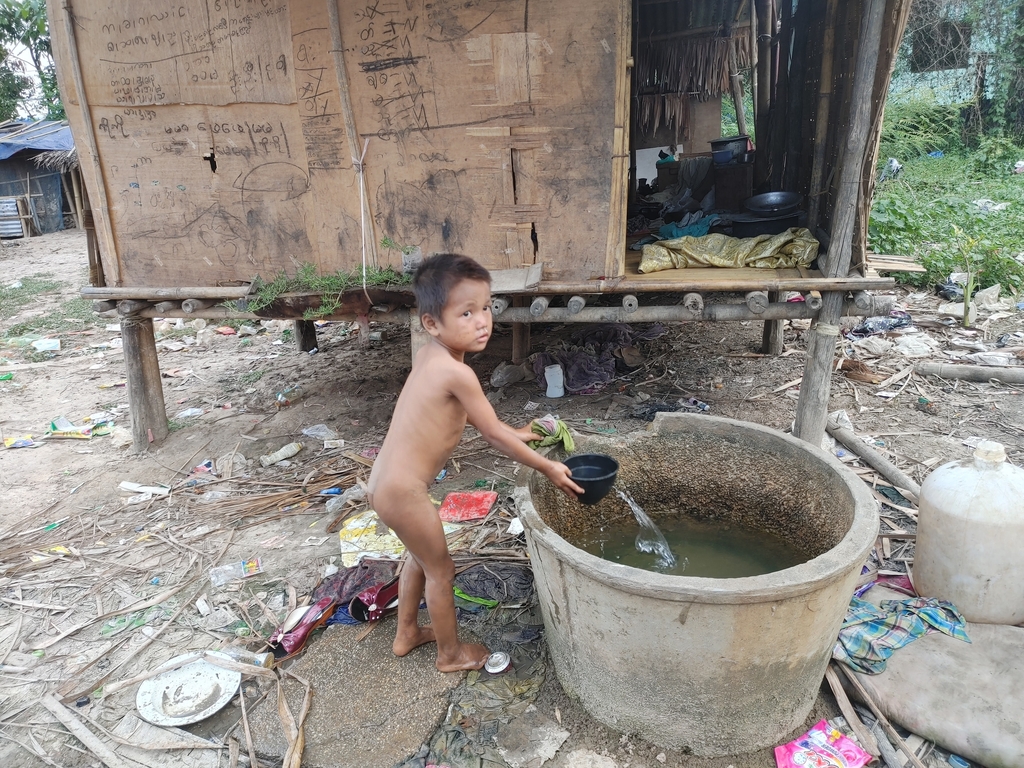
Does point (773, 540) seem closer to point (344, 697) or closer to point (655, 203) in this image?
point (344, 697)

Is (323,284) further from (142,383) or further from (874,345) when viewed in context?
(874,345)

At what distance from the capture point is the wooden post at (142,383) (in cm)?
533

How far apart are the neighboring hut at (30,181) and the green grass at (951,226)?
17916 mm

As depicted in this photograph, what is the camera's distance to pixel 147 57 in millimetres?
4473

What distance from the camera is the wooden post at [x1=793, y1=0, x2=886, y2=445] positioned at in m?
3.65

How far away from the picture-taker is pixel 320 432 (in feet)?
18.0

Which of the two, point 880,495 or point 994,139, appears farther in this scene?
point 994,139

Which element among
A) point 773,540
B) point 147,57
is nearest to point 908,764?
point 773,540

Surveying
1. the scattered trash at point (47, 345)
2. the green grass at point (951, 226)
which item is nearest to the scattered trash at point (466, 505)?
the green grass at point (951, 226)

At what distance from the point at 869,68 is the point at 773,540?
267 cm

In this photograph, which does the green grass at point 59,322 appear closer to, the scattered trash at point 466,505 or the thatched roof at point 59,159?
the thatched roof at point 59,159

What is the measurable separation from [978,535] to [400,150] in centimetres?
374

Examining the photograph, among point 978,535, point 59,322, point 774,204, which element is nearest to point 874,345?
point 774,204

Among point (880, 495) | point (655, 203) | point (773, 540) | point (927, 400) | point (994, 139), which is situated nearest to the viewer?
point (773, 540)
